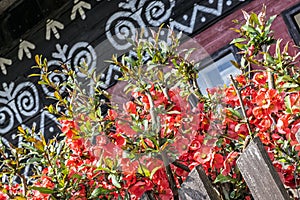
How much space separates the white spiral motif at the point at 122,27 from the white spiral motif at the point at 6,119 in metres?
1.15

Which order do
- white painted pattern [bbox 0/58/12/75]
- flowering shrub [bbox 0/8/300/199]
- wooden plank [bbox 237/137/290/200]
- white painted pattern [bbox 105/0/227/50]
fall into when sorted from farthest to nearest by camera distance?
white painted pattern [bbox 0/58/12/75] → white painted pattern [bbox 105/0/227/50] → flowering shrub [bbox 0/8/300/199] → wooden plank [bbox 237/137/290/200]

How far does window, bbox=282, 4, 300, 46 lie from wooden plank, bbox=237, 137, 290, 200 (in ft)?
6.00

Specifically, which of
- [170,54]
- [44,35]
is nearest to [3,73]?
[44,35]

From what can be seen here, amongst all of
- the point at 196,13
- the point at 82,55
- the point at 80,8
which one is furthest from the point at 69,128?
the point at 80,8

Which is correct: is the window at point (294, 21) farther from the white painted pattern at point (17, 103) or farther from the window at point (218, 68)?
the white painted pattern at point (17, 103)

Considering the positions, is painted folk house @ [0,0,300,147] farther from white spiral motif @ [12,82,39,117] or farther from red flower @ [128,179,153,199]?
red flower @ [128,179,153,199]

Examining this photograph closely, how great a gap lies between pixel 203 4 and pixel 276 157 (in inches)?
82.3

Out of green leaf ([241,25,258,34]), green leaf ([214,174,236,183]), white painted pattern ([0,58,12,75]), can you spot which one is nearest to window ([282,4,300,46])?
green leaf ([241,25,258,34])

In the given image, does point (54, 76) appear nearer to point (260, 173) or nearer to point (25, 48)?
point (25, 48)

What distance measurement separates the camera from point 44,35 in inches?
154

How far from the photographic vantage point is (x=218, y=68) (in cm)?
310

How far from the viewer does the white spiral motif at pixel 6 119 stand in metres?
4.14

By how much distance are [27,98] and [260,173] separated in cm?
317

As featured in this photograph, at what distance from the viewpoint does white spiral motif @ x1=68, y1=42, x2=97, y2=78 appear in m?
3.62
